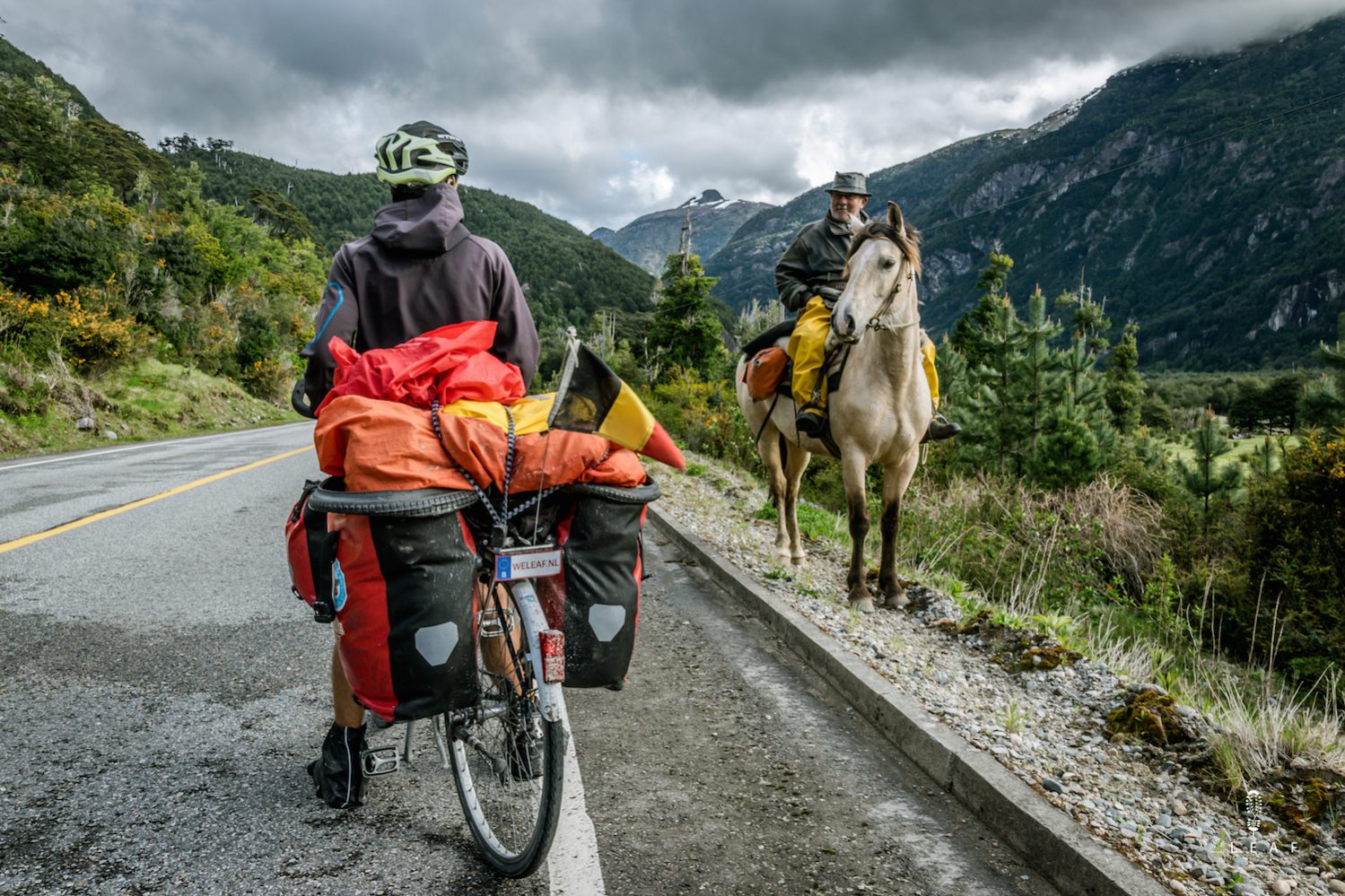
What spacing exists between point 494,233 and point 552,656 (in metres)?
163

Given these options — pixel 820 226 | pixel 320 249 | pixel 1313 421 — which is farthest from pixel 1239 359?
pixel 820 226

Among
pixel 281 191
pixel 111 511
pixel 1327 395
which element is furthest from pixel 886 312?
pixel 281 191

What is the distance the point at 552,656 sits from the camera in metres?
2.42

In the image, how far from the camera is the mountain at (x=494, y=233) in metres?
131

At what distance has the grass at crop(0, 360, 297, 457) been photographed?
1711cm

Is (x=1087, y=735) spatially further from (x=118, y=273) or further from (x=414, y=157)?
(x=118, y=273)

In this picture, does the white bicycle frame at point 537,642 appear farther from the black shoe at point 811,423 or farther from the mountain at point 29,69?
the mountain at point 29,69

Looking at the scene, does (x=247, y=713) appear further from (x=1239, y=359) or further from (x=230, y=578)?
(x=1239, y=359)

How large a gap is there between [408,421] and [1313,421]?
18.7m

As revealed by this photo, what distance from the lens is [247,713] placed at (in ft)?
13.2

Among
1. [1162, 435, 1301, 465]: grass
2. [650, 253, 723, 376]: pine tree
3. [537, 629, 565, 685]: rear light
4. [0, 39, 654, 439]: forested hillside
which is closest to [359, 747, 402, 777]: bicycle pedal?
[537, 629, 565, 685]: rear light

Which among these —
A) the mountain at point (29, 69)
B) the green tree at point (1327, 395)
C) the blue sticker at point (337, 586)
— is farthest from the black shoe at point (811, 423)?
the mountain at point (29, 69)

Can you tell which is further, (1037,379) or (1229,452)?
(1037,379)

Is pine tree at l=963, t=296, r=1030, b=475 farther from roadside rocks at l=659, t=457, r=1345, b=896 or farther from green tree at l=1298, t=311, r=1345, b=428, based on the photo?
roadside rocks at l=659, t=457, r=1345, b=896
